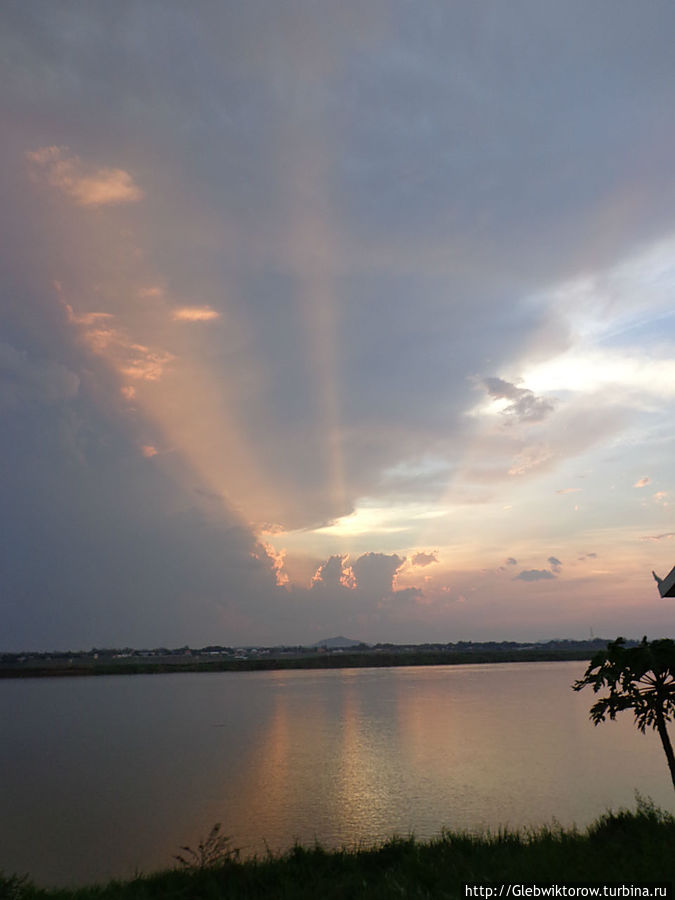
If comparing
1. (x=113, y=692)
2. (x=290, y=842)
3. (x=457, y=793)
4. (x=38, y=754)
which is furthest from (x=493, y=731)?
(x=113, y=692)

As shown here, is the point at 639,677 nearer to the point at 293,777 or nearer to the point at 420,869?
the point at 420,869

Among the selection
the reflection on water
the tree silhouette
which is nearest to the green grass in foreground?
the tree silhouette

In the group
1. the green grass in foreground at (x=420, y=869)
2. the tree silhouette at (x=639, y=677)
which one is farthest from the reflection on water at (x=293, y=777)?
the tree silhouette at (x=639, y=677)

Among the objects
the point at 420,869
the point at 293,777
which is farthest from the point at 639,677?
the point at 293,777

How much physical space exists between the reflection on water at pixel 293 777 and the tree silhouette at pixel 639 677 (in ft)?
47.7

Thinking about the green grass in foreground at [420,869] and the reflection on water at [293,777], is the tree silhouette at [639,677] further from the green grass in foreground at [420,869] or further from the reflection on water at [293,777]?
the reflection on water at [293,777]

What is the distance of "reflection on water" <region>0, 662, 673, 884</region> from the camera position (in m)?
26.2

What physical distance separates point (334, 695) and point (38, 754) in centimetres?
5482

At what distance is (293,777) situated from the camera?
124ft

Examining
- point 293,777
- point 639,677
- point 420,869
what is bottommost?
point 293,777

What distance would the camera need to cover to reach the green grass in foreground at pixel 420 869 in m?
13.9

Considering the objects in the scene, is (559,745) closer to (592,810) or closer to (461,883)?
(592,810)

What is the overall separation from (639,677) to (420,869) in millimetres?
8493

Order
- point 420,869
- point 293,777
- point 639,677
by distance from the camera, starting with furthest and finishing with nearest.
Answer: point 293,777 → point 420,869 → point 639,677
